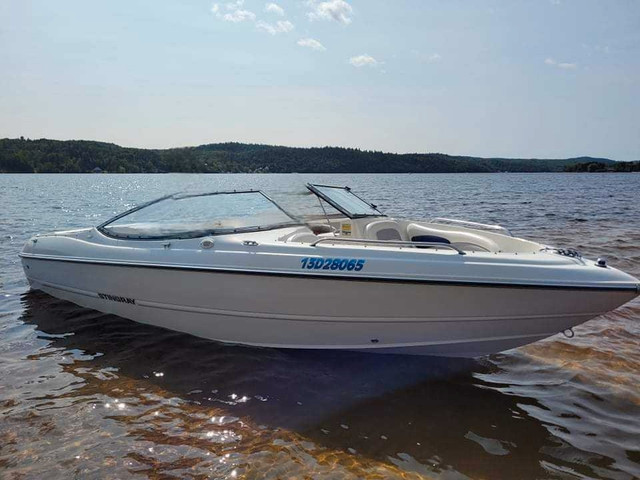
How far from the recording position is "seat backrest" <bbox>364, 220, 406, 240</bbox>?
17.6 ft

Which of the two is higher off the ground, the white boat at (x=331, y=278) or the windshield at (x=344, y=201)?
the windshield at (x=344, y=201)

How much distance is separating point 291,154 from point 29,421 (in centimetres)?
1323

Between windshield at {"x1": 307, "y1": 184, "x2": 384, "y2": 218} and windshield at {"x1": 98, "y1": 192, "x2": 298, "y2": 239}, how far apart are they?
48cm

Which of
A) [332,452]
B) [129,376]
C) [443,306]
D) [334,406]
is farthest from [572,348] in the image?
[129,376]

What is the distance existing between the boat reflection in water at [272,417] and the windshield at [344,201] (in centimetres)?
164

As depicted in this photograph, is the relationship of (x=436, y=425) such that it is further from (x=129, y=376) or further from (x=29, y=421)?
(x=29, y=421)

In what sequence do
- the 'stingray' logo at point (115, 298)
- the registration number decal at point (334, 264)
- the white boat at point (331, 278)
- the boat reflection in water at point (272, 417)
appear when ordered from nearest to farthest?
the boat reflection in water at point (272, 417) → the white boat at point (331, 278) → the registration number decal at point (334, 264) → the 'stingray' logo at point (115, 298)

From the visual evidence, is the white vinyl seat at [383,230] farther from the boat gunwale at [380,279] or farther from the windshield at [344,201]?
the boat gunwale at [380,279]

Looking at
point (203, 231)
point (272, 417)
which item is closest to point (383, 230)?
point (203, 231)

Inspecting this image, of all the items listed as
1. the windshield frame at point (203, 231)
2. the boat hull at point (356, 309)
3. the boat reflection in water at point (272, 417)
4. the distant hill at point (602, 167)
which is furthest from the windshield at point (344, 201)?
the distant hill at point (602, 167)

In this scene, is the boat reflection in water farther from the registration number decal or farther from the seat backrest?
the seat backrest

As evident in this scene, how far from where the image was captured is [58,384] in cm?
454

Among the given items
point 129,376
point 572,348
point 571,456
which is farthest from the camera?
point 572,348

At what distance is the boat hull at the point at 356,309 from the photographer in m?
4.11
